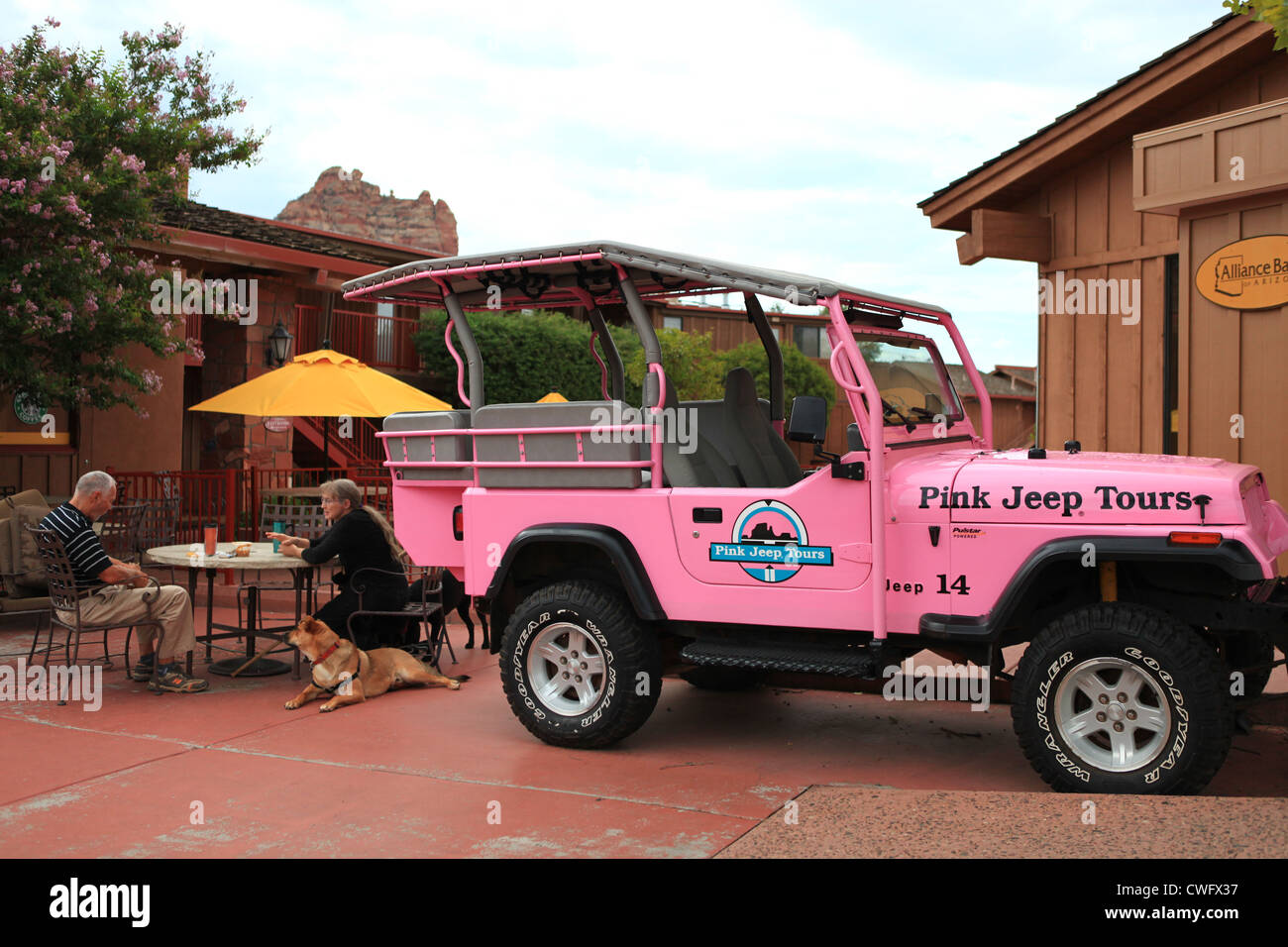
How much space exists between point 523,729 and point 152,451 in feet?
36.5

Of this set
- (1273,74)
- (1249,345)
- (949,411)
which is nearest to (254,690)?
(949,411)

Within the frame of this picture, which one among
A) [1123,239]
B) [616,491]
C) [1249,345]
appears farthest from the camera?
[1123,239]

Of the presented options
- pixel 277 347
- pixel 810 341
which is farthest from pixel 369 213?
pixel 277 347

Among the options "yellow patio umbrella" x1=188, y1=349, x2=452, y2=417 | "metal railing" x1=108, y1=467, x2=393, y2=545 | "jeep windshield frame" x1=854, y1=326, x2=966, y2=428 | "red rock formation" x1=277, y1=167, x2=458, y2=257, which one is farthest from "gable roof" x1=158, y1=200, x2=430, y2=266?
"red rock formation" x1=277, y1=167, x2=458, y2=257

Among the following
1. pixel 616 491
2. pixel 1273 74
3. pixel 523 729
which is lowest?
pixel 523 729

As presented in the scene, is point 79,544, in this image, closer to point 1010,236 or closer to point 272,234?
point 1010,236

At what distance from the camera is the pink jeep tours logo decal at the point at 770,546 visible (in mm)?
5574

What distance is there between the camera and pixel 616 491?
6062 millimetres

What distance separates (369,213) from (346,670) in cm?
6469

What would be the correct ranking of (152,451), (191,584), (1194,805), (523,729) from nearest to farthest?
1. (1194,805)
2. (523,729)
3. (191,584)
4. (152,451)

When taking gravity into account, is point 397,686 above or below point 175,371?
below

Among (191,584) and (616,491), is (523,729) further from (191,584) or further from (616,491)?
(191,584)
